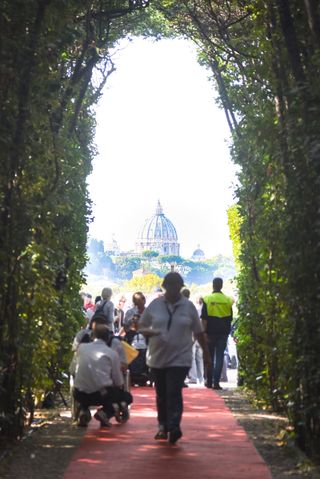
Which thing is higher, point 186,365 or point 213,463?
point 186,365

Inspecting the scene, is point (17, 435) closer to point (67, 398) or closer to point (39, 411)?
point (39, 411)

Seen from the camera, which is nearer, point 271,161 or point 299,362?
point 299,362

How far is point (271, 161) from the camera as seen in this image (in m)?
13.1

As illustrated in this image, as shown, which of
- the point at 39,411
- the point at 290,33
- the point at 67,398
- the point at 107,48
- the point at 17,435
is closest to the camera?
the point at 290,33

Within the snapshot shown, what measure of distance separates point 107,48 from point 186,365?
13019mm

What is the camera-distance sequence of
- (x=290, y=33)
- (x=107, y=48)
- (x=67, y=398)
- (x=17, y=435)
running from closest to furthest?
1. (x=290, y=33)
2. (x=17, y=435)
3. (x=67, y=398)
4. (x=107, y=48)

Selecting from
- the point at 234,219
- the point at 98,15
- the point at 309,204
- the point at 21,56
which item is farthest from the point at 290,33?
the point at 234,219

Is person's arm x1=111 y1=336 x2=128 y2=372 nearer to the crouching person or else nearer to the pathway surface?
the crouching person

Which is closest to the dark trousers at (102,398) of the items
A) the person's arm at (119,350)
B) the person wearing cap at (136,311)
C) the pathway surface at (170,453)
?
the pathway surface at (170,453)

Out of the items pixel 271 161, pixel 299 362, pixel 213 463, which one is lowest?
pixel 213 463

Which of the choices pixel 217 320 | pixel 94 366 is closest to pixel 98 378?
pixel 94 366

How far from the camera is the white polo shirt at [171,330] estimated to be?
11727 millimetres

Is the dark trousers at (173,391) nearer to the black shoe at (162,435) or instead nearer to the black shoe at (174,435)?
the black shoe at (174,435)

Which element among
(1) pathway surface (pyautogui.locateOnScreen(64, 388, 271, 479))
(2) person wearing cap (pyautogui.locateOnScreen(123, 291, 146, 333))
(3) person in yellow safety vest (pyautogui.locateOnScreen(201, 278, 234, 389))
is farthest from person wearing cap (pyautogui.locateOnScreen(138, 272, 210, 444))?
(2) person wearing cap (pyautogui.locateOnScreen(123, 291, 146, 333))
